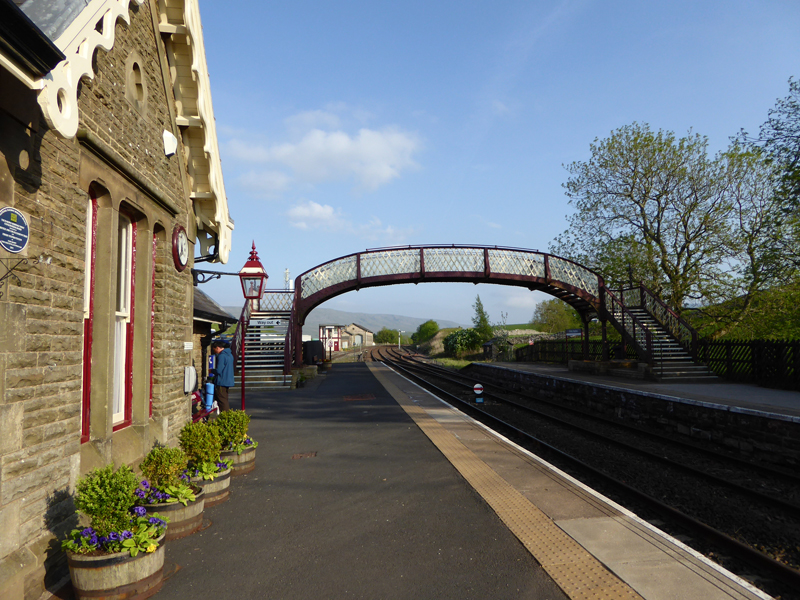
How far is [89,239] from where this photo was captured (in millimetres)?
4980

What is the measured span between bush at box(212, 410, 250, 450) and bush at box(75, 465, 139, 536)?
10.3 ft

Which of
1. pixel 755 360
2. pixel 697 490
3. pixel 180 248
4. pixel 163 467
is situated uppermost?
pixel 180 248

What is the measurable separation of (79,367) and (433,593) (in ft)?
12.0

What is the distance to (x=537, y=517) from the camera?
5133 mm

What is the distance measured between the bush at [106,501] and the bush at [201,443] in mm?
1975

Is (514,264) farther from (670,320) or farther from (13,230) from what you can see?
(13,230)

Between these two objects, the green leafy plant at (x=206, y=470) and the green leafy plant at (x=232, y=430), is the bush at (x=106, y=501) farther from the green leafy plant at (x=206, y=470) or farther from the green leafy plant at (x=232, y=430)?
the green leafy plant at (x=232, y=430)

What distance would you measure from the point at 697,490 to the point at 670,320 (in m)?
15.1

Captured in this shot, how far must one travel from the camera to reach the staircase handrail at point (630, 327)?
717 inches

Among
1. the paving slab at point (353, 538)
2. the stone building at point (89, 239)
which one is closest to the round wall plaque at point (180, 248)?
the stone building at point (89, 239)

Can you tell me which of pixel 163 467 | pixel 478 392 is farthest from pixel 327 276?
pixel 163 467

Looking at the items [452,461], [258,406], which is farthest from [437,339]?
[452,461]

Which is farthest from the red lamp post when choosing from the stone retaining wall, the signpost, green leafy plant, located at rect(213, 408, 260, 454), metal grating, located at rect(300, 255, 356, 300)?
metal grating, located at rect(300, 255, 356, 300)

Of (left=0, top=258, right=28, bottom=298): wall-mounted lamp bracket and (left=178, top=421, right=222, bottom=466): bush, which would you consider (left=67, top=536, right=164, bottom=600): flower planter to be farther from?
(left=178, top=421, right=222, bottom=466): bush
